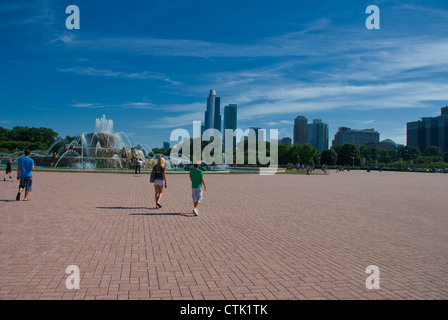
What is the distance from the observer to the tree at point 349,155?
113 meters


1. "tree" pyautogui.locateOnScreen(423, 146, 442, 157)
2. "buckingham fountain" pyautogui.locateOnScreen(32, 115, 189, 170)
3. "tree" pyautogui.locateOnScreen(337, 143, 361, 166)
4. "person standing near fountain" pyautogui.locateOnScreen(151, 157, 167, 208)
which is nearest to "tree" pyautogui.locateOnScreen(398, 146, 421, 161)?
"tree" pyautogui.locateOnScreen(423, 146, 442, 157)

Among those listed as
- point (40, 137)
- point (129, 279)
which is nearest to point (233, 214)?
point (129, 279)

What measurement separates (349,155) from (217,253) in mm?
116849

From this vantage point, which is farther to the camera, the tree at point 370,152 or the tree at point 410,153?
the tree at point 410,153

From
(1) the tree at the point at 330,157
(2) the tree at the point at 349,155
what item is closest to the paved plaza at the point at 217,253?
(2) the tree at the point at 349,155

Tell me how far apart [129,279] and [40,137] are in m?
102

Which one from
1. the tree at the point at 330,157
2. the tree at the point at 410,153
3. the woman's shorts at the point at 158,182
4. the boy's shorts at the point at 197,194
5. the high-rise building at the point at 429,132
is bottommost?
the boy's shorts at the point at 197,194

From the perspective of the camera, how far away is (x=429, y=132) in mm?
180000

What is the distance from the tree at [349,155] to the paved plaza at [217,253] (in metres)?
110
